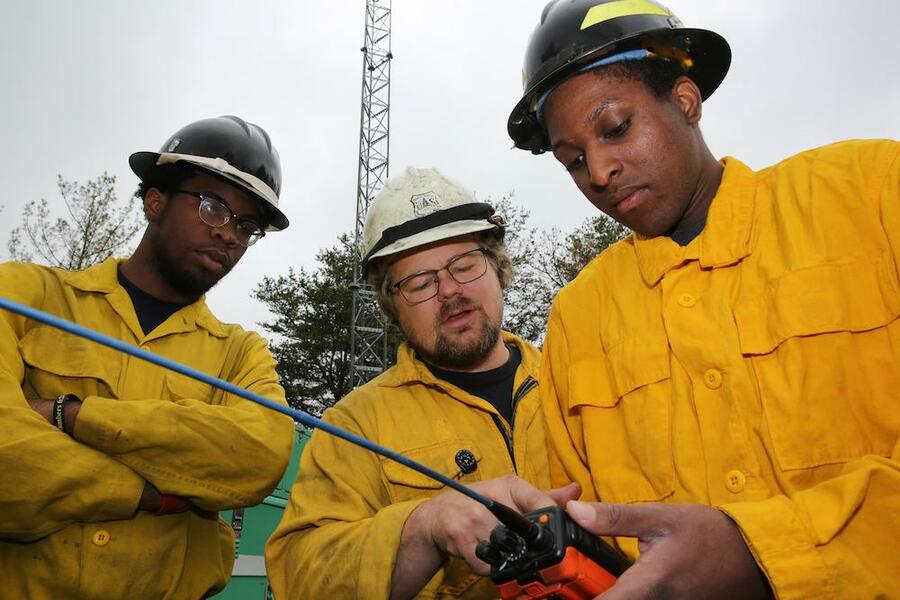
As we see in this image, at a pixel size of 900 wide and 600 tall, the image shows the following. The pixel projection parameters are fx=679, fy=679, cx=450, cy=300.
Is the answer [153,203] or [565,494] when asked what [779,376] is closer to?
[565,494]

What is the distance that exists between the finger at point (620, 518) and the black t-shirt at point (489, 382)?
1541mm

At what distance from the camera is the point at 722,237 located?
6.37ft

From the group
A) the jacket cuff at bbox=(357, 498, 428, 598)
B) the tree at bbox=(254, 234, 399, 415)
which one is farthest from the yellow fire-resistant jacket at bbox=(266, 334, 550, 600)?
the tree at bbox=(254, 234, 399, 415)

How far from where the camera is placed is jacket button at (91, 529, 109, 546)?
2521 mm

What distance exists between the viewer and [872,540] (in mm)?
1414

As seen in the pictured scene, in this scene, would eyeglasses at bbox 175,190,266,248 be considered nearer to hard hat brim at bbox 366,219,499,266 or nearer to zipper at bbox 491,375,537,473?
hard hat brim at bbox 366,219,499,266

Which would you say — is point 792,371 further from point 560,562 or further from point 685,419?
point 560,562

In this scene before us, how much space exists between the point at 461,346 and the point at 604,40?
1.39 m

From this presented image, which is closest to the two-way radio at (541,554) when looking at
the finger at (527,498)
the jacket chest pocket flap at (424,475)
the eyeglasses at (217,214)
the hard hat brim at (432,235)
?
the finger at (527,498)

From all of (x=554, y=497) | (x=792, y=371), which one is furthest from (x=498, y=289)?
(x=792, y=371)

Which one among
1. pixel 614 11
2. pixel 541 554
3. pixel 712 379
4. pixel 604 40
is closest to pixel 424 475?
pixel 541 554

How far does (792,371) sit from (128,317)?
266 cm

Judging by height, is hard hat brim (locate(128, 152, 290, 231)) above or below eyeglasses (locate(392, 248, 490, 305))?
above

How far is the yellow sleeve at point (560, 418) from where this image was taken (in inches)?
87.4
